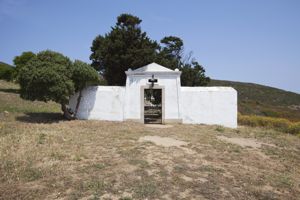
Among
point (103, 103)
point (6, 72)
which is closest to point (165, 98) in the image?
point (103, 103)

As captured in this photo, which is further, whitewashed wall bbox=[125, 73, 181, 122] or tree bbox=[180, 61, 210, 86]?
tree bbox=[180, 61, 210, 86]

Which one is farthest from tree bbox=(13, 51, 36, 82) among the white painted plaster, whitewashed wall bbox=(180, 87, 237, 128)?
whitewashed wall bbox=(180, 87, 237, 128)

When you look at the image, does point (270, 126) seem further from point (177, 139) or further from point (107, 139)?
point (107, 139)

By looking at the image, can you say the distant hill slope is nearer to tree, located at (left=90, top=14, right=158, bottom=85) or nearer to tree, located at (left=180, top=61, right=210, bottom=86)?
tree, located at (left=180, top=61, right=210, bottom=86)

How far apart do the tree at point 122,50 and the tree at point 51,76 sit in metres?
4.71

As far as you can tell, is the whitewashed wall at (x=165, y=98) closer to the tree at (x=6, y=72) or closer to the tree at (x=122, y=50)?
the tree at (x=122, y=50)

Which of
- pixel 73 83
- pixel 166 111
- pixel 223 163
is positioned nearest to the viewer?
pixel 223 163

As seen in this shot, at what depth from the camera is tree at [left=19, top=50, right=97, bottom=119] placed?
10797mm

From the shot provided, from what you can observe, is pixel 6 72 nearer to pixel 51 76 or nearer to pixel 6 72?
pixel 6 72

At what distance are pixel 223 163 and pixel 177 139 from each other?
2.75 metres

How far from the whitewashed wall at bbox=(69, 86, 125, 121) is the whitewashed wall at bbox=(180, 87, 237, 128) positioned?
3302 mm

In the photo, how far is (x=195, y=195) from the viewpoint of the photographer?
434 centimetres

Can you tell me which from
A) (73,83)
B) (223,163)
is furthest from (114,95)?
(223,163)

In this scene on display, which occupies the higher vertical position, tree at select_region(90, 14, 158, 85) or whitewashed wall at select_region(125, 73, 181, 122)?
tree at select_region(90, 14, 158, 85)
